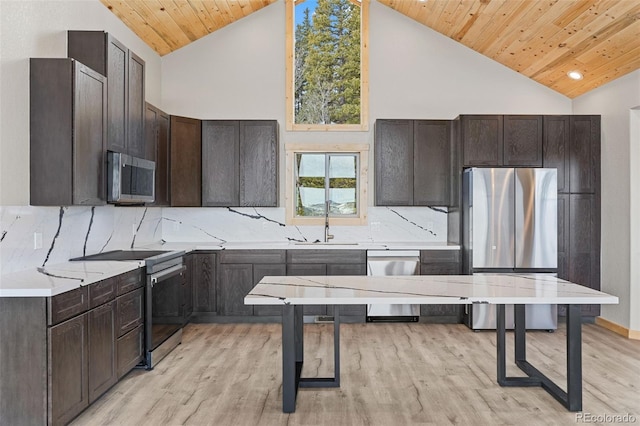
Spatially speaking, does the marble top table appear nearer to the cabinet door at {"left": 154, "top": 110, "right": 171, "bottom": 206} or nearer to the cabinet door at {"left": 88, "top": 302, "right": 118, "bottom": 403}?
the cabinet door at {"left": 88, "top": 302, "right": 118, "bottom": 403}

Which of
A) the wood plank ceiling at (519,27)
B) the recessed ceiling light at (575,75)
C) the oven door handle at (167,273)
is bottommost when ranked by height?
the oven door handle at (167,273)

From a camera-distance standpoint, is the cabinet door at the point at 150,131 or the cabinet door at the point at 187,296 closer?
the cabinet door at the point at 150,131

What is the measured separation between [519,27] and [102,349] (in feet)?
15.5

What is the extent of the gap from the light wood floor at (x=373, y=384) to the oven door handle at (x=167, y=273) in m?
0.70

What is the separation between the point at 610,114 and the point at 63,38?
210 inches

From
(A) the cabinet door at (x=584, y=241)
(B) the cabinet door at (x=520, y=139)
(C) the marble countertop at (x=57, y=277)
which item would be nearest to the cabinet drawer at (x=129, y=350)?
(C) the marble countertop at (x=57, y=277)

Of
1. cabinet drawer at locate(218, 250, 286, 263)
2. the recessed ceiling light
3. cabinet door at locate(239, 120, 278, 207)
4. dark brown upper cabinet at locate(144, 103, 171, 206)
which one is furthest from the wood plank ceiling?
cabinet drawer at locate(218, 250, 286, 263)

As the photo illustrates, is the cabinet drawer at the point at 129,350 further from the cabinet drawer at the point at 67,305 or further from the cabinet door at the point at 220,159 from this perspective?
the cabinet door at the point at 220,159

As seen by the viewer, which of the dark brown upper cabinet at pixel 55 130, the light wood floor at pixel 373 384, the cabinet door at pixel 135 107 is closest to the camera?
the light wood floor at pixel 373 384

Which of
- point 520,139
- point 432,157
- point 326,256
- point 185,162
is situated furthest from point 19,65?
point 520,139

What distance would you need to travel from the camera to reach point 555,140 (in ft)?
16.5

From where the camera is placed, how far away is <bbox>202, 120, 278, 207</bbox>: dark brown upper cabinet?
526 centimetres

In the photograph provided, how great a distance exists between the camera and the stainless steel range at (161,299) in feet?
11.7

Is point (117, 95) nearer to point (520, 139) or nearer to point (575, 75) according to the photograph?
point (520, 139)
